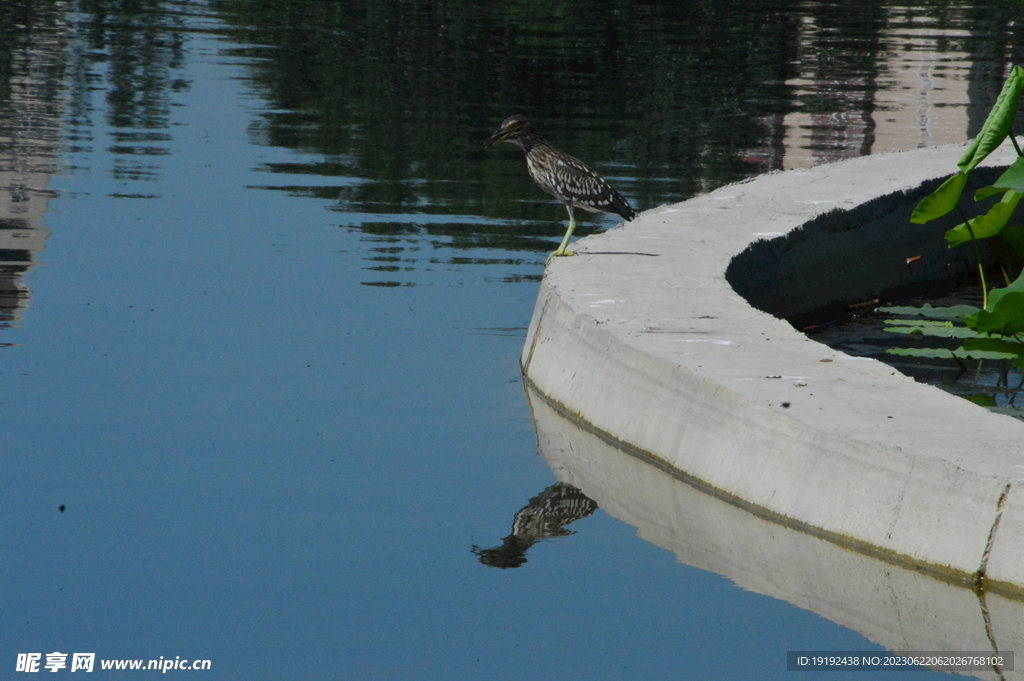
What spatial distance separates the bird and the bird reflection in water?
369cm

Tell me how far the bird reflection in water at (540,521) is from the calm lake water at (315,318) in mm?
29

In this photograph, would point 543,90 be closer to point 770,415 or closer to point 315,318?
point 315,318

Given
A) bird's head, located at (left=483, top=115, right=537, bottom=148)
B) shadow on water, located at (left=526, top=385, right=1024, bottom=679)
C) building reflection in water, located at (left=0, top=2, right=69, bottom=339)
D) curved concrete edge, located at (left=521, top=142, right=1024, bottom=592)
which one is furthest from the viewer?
bird's head, located at (left=483, top=115, right=537, bottom=148)

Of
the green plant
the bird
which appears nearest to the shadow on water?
the green plant

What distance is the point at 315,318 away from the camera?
9.41m

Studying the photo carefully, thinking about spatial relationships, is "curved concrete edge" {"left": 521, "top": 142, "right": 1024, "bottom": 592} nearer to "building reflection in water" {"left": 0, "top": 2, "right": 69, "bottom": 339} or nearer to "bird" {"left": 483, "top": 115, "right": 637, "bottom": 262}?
"bird" {"left": 483, "top": 115, "right": 637, "bottom": 262}

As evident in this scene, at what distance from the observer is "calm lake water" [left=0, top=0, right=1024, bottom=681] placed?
5305 mm

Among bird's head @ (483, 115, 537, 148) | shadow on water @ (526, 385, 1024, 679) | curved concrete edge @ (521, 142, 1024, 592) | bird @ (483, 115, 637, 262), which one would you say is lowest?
shadow on water @ (526, 385, 1024, 679)

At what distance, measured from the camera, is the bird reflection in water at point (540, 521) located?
5.87 metres

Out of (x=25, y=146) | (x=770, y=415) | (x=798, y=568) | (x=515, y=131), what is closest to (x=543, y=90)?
(x=25, y=146)

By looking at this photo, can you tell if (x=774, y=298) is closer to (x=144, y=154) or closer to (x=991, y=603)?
(x=991, y=603)

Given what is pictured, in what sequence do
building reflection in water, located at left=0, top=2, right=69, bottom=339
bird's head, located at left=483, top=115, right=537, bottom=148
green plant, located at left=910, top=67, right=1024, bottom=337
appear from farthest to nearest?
1. bird's head, located at left=483, top=115, right=537, bottom=148
2. building reflection in water, located at left=0, top=2, right=69, bottom=339
3. green plant, located at left=910, top=67, right=1024, bottom=337

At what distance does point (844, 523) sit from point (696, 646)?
1.04 metres

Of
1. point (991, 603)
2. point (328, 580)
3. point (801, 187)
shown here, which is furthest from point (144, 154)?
point (991, 603)
